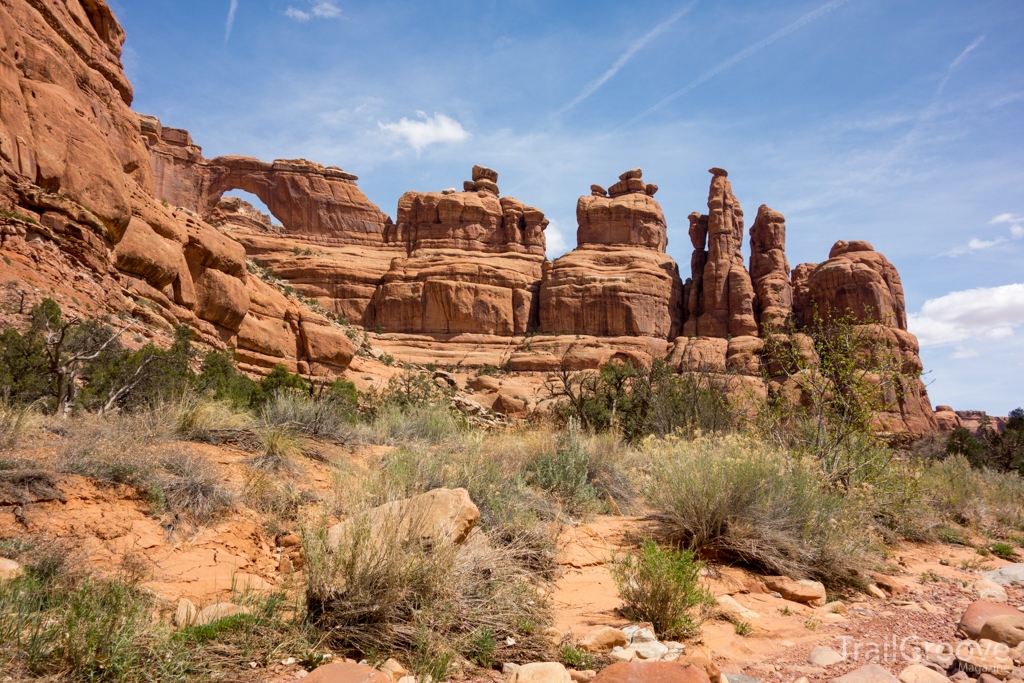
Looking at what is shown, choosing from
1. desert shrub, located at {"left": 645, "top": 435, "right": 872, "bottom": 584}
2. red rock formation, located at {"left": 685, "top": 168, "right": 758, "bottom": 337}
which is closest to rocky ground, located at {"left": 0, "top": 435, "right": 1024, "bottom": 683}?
desert shrub, located at {"left": 645, "top": 435, "right": 872, "bottom": 584}

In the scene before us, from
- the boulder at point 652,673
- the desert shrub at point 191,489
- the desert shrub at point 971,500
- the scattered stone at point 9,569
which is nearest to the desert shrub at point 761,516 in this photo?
the boulder at point 652,673

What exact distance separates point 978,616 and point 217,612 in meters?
5.44

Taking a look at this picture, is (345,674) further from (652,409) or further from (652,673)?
(652,409)

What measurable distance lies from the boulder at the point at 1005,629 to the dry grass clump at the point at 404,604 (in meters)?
3.20

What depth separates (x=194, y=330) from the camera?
21.4 meters

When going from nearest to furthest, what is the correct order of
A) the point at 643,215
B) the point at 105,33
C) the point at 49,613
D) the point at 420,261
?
the point at 49,613 < the point at 105,33 < the point at 420,261 < the point at 643,215

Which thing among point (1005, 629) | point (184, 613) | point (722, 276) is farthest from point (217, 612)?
point (722, 276)

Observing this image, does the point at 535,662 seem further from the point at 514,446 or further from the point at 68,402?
the point at 68,402

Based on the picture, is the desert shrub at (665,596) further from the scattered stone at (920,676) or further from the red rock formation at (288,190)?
the red rock formation at (288,190)

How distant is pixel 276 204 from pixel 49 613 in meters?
64.2

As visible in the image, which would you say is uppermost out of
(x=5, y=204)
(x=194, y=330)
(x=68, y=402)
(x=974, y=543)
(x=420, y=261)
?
(x=420, y=261)

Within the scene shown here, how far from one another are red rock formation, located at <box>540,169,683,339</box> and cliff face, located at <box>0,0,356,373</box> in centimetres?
2950

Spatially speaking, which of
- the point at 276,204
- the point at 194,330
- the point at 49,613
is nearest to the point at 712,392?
the point at 49,613

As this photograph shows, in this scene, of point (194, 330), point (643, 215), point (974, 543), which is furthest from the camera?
point (643, 215)
